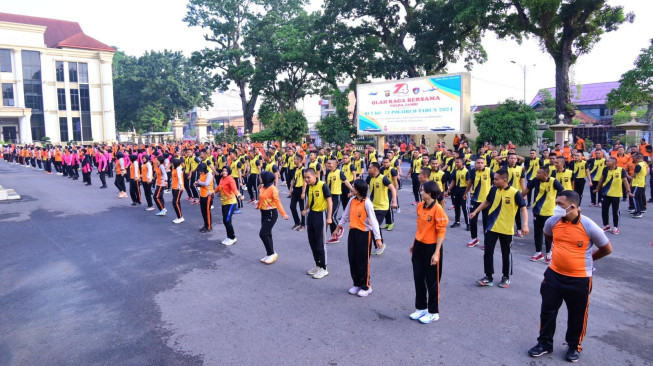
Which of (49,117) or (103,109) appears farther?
(103,109)

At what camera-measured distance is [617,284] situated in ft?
21.6

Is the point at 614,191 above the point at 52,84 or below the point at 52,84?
below

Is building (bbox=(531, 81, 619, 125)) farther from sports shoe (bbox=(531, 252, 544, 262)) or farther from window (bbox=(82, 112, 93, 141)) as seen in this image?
window (bbox=(82, 112, 93, 141))

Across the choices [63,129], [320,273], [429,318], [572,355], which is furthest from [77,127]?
[572,355]

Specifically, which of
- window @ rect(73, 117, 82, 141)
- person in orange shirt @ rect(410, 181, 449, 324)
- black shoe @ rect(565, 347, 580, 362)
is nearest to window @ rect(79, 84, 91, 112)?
window @ rect(73, 117, 82, 141)

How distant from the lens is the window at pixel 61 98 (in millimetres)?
56812

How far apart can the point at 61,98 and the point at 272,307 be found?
62.2 metres

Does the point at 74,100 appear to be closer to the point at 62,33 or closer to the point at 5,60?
the point at 5,60

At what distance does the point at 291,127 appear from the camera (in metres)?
35.6

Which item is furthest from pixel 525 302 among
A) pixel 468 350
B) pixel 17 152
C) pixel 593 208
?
pixel 17 152

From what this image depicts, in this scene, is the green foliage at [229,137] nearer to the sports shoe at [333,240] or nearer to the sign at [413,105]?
the sign at [413,105]

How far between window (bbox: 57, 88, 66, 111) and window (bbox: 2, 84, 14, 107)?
194 inches

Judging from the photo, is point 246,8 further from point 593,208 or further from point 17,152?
point 593,208

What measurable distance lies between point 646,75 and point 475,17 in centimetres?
922
